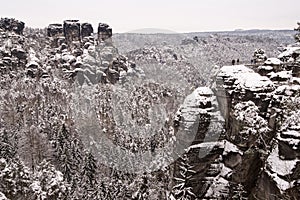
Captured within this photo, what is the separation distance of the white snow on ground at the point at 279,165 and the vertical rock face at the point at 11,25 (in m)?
88.0

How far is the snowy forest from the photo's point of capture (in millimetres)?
17203

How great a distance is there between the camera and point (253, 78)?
1852 cm

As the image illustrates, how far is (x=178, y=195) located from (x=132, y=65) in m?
76.0

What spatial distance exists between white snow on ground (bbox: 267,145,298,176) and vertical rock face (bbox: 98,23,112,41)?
71.0m

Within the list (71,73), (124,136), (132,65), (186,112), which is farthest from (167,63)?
(186,112)

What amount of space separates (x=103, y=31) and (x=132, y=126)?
31505 mm

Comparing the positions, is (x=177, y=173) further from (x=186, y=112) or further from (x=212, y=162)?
(x=186, y=112)

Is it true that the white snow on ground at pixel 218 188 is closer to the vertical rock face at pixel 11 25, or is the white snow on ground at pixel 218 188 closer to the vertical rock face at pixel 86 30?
the vertical rock face at pixel 86 30

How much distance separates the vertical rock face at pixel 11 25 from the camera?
86.8 m

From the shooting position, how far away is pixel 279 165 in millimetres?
12062

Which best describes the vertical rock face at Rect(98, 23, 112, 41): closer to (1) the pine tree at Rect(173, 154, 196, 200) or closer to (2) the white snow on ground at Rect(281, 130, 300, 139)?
(1) the pine tree at Rect(173, 154, 196, 200)

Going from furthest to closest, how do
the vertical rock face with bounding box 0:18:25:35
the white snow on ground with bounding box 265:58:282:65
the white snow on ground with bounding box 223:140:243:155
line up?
the vertical rock face with bounding box 0:18:25:35 < the white snow on ground with bounding box 265:58:282:65 < the white snow on ground with bounding box 223:140:243:155

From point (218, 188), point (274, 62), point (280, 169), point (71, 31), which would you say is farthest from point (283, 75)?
point (71, 31)

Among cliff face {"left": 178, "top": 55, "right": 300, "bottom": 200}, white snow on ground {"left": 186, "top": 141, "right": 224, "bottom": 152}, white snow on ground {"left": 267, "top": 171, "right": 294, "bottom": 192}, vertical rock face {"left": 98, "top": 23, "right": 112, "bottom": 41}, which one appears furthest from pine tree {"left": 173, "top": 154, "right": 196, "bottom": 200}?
vertical rock face {"left": 98, "top": 23, "right": 112, "bottom": 41}
